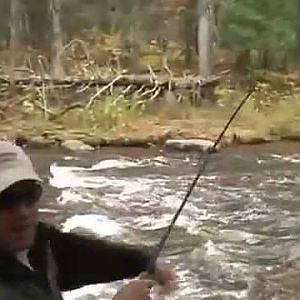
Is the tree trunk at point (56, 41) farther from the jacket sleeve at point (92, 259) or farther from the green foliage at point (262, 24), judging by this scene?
the jacket sleeve at point (92, 259)

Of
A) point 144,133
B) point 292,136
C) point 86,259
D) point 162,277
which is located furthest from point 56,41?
point 162,277

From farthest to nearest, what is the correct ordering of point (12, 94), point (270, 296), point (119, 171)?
point (12, 94)
point (119, 171)
point (270, 296)

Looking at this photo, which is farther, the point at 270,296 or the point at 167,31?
the point at 167,31

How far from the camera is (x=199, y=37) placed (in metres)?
9.76

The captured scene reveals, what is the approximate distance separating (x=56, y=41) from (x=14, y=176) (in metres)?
8.74

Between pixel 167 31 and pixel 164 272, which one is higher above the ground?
pixel 164 272

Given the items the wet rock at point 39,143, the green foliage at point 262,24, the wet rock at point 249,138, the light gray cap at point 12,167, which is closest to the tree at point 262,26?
the green foliage at point 262,24

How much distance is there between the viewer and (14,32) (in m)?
9.52

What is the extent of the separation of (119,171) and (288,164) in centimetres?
123

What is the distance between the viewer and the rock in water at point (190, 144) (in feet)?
23.6

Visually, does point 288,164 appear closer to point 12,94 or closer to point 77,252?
point 12,94

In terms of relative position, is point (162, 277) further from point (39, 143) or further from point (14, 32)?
point (14, 32)

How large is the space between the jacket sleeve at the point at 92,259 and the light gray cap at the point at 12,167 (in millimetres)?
191

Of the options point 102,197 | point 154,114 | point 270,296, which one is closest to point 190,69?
point 154,114
